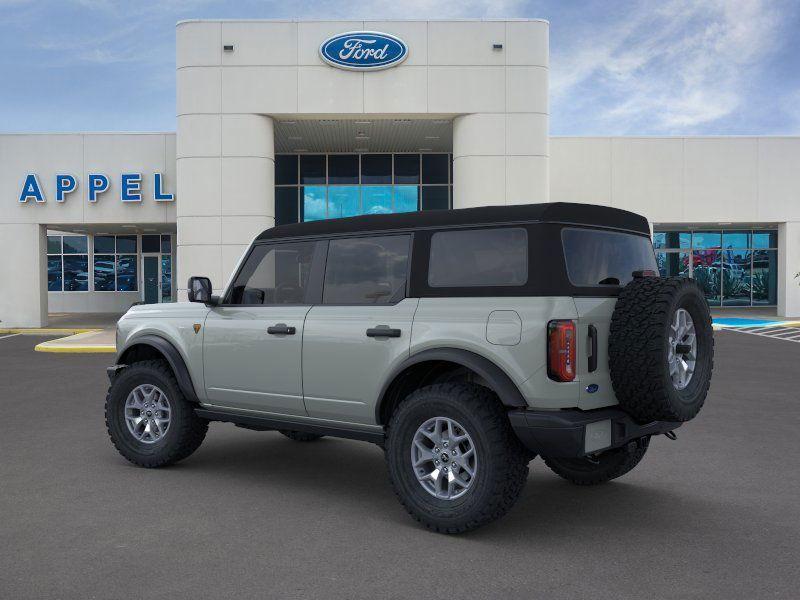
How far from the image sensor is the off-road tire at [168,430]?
6.18m

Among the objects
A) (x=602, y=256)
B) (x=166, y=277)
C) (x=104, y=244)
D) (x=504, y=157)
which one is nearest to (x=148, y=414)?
(x=602, y=256)

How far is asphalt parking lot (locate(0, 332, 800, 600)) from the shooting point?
3818 millimetres

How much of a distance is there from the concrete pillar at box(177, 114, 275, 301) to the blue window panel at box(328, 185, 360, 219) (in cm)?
635

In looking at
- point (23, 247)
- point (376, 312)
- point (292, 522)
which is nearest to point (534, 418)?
point (376, 312)

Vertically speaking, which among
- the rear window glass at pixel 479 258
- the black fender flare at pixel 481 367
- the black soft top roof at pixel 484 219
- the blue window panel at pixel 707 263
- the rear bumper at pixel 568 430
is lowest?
the rear bumper at pixel 568 430

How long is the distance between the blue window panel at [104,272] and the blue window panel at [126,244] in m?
0.54

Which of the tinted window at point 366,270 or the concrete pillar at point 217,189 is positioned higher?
the concrete pillar at point 217,189

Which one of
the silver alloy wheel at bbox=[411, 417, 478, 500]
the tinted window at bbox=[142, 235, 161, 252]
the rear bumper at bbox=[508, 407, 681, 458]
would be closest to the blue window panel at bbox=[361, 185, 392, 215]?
the tinted window at bbox=[142, 235, 161, 252]

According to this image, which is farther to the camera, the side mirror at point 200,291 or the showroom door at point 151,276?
the showroom door at point 151,276

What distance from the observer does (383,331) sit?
4.92 m

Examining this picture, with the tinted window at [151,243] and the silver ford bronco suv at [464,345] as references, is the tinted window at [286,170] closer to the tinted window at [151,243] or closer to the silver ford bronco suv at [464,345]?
the tinted window at [151,243]

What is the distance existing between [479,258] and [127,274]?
31.2 m

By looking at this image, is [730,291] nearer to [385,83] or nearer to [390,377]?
[385,83]

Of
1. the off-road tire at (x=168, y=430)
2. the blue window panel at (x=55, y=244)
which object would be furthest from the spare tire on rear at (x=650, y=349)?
the blue window panel at (x=55, y=244)
